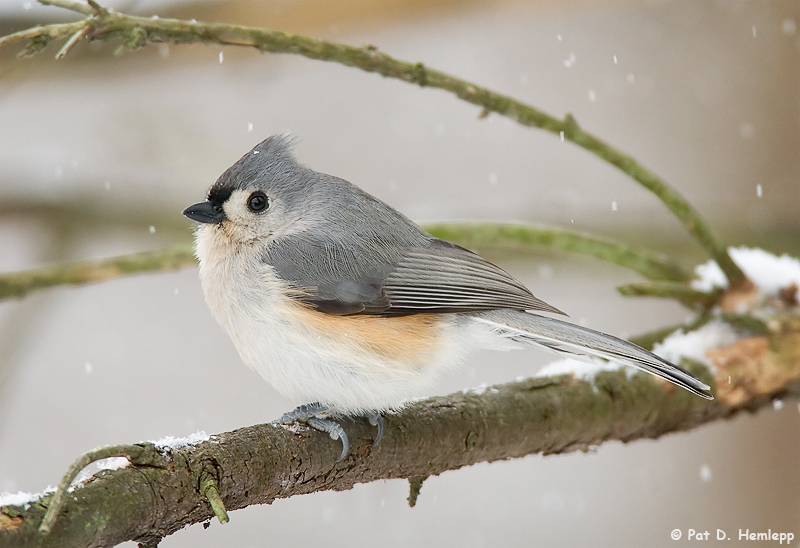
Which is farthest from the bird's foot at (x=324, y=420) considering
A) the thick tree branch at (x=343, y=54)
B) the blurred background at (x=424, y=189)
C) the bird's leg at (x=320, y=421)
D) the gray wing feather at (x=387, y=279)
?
the blurred background at (x=424, y=189)

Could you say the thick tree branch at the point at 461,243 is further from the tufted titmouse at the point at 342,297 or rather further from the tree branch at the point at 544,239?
the tufted titmouse at the point at 342,297

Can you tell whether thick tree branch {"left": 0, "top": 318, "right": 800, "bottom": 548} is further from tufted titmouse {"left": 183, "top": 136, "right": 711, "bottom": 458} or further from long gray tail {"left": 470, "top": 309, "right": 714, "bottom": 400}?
long gray tail {"left": 470, "top": 309, "right": 714, "bottom": 400}

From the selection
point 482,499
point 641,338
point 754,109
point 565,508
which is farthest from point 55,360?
point 754,109

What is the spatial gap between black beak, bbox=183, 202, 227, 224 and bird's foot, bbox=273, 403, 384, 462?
66cm

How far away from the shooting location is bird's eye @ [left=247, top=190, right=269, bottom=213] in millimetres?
2426

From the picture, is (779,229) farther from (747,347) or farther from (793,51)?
(793,51)

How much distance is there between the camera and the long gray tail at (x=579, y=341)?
1.96 m

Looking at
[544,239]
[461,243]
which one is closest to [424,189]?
[461,243]

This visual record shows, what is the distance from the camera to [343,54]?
2195 millimetres

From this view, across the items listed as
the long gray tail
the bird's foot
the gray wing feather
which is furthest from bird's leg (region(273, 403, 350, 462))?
the long gray tail

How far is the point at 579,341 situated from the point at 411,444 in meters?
0.54

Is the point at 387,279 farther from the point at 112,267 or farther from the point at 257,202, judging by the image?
the point at 112,267

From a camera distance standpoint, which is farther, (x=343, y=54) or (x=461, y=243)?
(x=461, y=243)

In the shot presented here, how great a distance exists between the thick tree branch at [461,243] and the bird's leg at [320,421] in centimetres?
89
